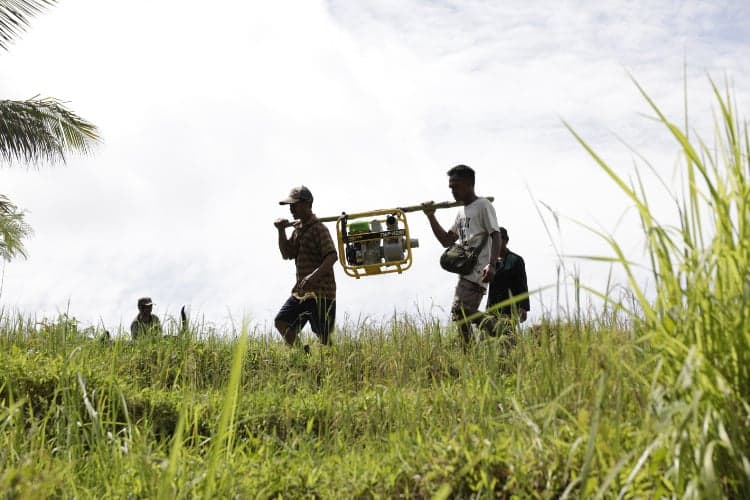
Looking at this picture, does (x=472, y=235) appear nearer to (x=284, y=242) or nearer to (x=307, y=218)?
(x=307, y=218)

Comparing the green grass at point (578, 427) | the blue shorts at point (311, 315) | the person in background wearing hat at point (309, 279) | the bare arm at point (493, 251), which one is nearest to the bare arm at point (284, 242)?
the person in background wearing hat at point (309, 279)

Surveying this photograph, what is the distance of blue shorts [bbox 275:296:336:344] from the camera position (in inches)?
309

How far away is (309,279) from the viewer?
7.84 meters

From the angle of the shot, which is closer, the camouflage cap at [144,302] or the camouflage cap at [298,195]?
the camouflage cap at [298,195]

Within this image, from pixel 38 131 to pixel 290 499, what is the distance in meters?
12.5

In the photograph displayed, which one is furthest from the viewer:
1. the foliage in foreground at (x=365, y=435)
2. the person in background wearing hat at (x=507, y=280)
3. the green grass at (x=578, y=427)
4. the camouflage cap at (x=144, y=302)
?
the camouflage cap at (x=144, y=302)

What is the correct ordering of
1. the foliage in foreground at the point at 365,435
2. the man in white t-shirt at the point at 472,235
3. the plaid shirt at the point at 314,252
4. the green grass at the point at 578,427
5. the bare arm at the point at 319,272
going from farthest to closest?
the plaid shirt at the point at 314,252
the bare arm at the point at 319,272
the man in white t-shirt at the point at 472,235
the foliage in foreground at the point at 365,435
the green grass at the point at 578,427

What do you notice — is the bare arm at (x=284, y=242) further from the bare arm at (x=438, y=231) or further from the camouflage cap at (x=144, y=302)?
the camouflage cap at (x=144, y=302)

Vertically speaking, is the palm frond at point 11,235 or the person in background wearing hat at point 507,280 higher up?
the palm frond at point 11,235

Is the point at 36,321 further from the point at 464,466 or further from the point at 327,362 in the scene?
the point at 464,466

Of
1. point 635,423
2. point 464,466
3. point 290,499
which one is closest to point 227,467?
point 290,499

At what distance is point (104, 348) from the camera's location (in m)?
7.58

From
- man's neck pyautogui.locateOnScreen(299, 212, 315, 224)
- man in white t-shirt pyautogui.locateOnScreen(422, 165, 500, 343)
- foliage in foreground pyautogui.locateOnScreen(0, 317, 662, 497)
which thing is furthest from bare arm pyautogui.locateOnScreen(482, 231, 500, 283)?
man's neck pyautogui.locateOnScreen(299, 212, 315, 224)

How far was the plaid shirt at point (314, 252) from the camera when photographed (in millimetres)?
7953
